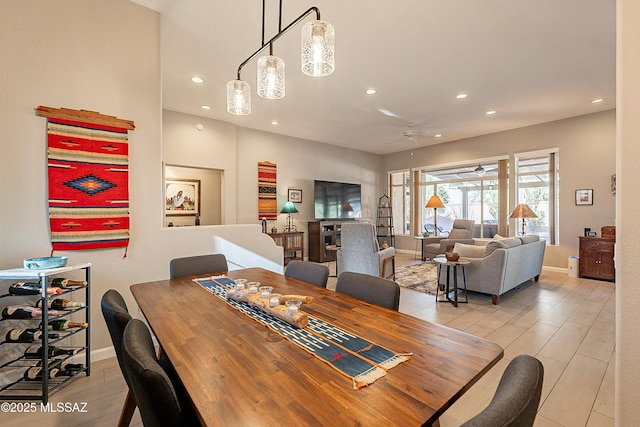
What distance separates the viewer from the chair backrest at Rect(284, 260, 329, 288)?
6.66 feet

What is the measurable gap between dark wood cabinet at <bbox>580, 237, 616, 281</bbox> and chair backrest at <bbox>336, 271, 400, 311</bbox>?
5.33 meters

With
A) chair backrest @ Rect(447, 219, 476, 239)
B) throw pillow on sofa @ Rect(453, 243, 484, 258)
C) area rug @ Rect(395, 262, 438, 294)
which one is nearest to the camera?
throw pillow on sofa @ Rect(453, 243, 484, 258)

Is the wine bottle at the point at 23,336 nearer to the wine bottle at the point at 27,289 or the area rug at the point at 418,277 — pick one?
the wine bottle at the point at 27,289

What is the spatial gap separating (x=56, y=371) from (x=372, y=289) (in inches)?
89.5

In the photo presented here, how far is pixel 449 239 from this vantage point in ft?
21.1

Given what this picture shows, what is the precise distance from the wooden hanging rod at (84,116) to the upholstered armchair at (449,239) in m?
6.04

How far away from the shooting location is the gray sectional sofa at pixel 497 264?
12.2ft

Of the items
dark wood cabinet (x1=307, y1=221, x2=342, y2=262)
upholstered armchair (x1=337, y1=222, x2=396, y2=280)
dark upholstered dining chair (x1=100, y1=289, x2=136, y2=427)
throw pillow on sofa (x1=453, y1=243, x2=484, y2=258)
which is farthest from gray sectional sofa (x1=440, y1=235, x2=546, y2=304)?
dark upholstered dining chair (x1=100, y1=289, x2=136, y2=427)

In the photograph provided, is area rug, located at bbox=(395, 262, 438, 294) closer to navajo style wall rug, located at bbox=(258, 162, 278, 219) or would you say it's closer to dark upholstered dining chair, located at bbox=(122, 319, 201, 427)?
navajo style wall rug, located at bbox=(258, 162, 278, 219)

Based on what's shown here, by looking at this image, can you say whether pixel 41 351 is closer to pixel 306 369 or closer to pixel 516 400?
pixel 306 369

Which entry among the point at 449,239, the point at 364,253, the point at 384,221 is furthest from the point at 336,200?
the point at 364,253

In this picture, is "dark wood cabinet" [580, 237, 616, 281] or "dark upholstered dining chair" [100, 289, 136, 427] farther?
"dark wood cabinet" [580, 237, 616, 281]

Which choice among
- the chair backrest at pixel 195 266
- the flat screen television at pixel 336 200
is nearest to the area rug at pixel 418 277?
the flat screen television at pixel 336 200

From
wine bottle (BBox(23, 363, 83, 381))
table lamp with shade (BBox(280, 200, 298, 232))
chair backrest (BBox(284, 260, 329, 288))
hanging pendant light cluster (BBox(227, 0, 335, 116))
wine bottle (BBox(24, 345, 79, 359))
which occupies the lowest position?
wine bottle (BBox(23, 363, 83, 381))
